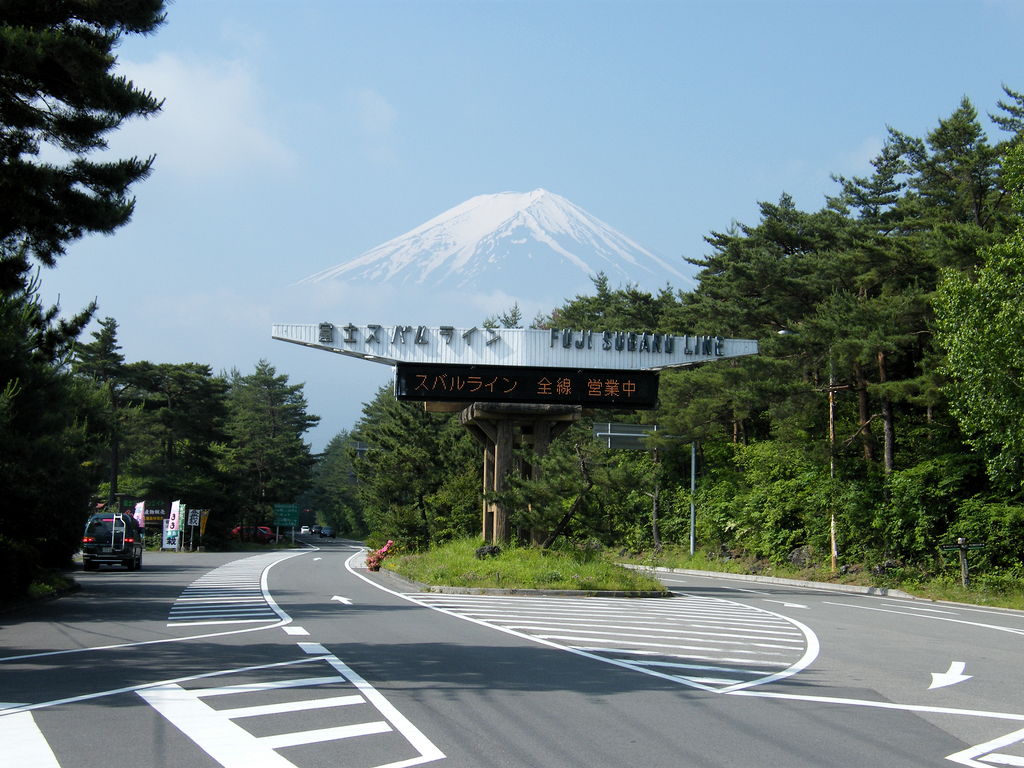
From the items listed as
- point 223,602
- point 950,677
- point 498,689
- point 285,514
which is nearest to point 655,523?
point 223,602

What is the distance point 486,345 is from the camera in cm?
2844

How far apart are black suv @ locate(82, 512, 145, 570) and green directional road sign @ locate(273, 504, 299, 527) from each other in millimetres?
62678

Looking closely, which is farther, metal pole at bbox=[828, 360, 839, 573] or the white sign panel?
metal pole at bbox=[828, 360, 839, 573]

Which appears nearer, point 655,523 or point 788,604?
point 788,604

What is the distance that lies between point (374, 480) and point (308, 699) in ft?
172

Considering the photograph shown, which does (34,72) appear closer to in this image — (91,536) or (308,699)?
(308,699)

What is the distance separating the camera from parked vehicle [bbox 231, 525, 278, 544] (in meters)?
95.2

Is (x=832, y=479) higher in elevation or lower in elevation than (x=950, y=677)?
higher

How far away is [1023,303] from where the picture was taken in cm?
2459

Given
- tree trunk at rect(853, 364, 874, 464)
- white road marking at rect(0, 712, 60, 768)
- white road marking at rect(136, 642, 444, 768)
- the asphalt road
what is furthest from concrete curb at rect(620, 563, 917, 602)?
white road marking at rect(0, 712, 60, 768)

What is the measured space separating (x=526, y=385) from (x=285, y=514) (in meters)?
77.2

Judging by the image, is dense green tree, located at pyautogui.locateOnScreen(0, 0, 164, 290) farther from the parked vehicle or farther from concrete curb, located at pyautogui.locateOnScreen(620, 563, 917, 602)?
the parked vehicle

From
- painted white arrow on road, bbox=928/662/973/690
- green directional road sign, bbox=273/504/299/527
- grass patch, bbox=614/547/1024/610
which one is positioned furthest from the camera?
green directional road sign, bbox=273/504/299/527

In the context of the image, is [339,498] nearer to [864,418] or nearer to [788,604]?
[864,418]
